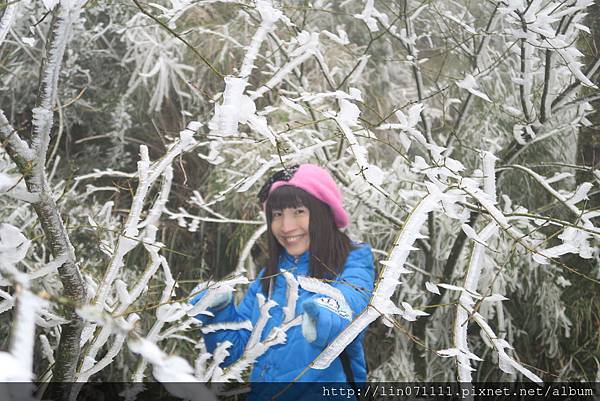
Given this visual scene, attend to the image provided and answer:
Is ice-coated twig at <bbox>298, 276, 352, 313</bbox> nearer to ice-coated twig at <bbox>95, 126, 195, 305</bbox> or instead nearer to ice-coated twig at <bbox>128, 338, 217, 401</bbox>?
ice-coated twig at <bbox>95, 126, 195, 305</bbox>

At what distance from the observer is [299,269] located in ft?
7.00

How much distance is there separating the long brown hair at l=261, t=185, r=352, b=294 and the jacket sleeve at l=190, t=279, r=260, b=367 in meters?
0.09

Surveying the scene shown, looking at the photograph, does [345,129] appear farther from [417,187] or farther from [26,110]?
[26,110]

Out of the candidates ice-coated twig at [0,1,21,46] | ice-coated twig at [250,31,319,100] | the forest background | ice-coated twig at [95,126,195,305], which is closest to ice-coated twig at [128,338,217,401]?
the forest background

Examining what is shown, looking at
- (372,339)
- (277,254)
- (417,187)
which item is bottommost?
(372,339)

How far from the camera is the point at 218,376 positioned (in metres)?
1.30

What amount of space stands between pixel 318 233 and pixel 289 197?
165 millimetres

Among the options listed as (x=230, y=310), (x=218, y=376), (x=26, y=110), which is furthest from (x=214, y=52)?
(x=218, y=376)

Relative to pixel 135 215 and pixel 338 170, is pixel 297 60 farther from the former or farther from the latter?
pixel 338 170

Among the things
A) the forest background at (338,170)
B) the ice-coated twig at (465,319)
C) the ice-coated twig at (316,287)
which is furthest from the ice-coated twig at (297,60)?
the ice-coated twig at (465,319)

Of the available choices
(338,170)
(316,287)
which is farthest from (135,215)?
(338,170)

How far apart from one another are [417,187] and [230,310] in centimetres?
128

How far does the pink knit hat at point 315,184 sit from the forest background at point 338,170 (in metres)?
0.11

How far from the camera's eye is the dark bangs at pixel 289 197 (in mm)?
2125
